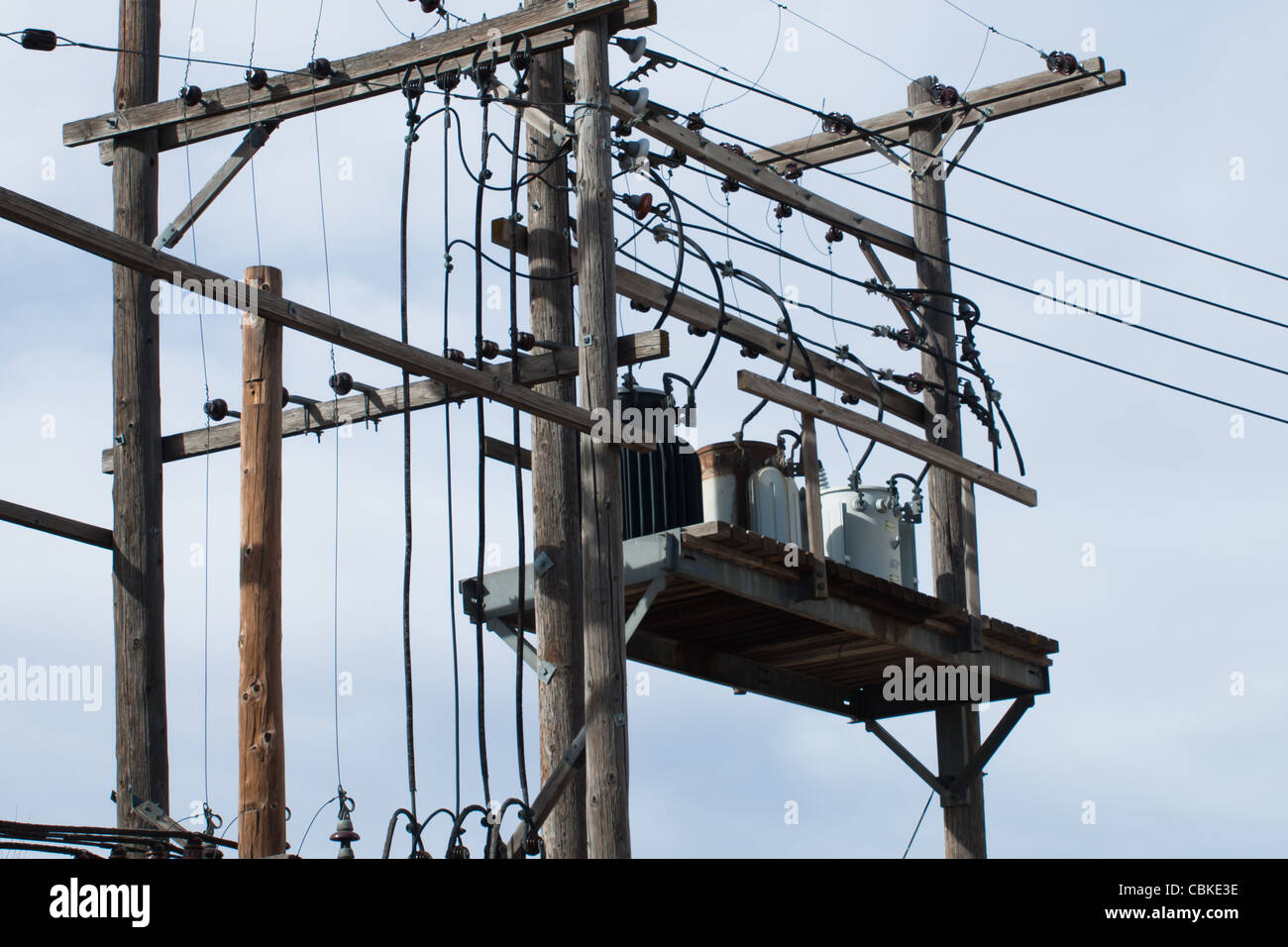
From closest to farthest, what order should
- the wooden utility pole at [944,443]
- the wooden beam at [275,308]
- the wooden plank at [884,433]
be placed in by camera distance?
the wooden beam at [275,308]
the wooden plank at [884,433]
the wooden utility pole at [944,443]

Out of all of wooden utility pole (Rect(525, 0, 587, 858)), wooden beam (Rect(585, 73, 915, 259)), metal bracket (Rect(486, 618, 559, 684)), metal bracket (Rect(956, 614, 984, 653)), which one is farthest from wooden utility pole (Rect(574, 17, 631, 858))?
metal bracket (Rect(956, 614, 984, 653))

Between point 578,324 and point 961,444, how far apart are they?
648 centimetres

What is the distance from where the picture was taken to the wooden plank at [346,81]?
12.0 metres

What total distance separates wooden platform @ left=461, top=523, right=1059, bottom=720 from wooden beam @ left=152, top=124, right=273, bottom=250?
3.39 m

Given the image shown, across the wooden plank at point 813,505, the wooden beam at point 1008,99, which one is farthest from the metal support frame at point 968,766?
the wooden beam at point 1008,99

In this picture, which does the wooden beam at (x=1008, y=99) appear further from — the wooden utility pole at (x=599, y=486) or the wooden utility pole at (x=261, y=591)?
the wooden utility pole at (x=261, y=591)

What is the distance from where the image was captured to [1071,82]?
17.6 metres

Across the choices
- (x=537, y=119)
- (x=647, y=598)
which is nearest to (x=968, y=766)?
(x=647, y=598)

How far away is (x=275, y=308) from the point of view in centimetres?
988

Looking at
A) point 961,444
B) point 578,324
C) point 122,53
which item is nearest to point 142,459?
point 122,53

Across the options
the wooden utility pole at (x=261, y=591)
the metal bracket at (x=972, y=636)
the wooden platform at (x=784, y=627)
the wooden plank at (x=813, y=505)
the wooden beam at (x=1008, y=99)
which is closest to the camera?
the wooden utility pole at (x=261, y=591)

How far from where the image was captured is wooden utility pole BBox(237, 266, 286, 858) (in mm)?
9531

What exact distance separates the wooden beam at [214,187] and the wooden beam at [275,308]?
3.90m

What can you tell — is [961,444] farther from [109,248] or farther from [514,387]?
[109,248]
